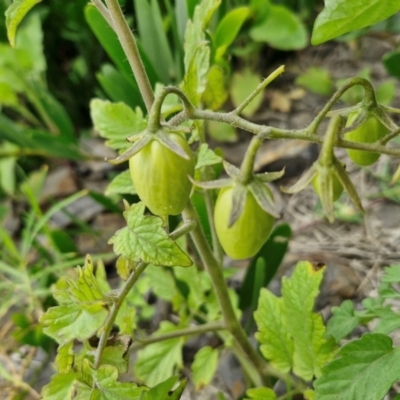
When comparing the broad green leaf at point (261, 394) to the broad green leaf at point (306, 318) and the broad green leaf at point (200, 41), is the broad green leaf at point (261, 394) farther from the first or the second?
the broad green leaf at point (200, 41)

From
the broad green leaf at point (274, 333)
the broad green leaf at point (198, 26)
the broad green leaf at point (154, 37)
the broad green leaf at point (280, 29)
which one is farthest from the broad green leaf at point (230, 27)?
the broad green leaf at point (274, 333)

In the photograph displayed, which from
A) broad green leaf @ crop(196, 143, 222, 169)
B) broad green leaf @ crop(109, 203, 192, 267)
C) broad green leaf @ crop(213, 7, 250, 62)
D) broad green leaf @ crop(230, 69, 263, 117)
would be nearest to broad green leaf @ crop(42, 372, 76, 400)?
broad green leaf @ crop(109, 203, 192, 267)

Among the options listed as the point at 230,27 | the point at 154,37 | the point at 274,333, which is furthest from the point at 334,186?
the point at 154,37

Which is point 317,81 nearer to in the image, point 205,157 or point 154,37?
point 154,37

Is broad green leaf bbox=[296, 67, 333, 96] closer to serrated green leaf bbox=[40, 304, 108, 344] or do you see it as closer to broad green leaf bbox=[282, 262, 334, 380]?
broad green leaf bbox=[282, 262, 334, 380]

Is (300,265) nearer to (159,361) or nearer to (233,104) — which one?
(159,361)
